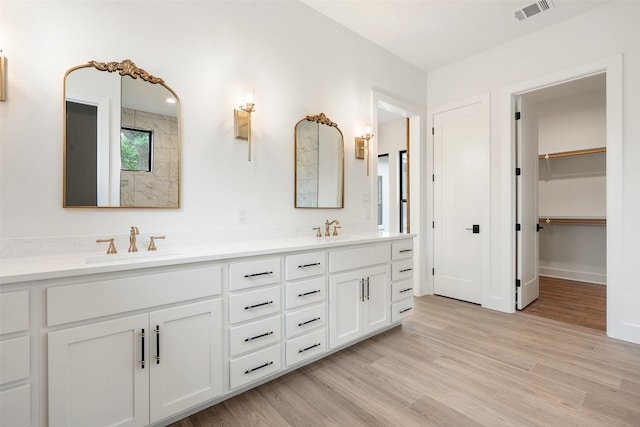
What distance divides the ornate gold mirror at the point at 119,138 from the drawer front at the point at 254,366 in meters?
1.11

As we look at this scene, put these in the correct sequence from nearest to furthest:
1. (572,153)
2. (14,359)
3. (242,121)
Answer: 1. (14,359)
2. (242,121)
3. (572,153)

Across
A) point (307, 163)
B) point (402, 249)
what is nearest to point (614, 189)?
point (402, 249)

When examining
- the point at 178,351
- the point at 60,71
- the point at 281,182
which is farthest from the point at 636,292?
the point at 60,71

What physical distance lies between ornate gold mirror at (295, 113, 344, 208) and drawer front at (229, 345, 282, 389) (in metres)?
1.28

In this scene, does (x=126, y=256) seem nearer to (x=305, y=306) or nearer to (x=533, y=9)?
(x=305, y=306)

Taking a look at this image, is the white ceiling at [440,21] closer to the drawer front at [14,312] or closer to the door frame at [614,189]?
the door frame at [614,189]

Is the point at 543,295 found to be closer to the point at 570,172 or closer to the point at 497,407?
the point at 570,172

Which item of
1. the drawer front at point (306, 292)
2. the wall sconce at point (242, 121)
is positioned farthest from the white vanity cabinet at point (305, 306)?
the wall sconce at point (242, 121)

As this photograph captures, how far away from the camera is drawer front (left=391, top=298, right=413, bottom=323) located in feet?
9.47

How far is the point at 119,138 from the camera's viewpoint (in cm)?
195

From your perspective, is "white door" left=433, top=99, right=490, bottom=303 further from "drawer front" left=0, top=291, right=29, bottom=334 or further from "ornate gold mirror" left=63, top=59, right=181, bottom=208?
"drawer front" left=0, top=291, right=29, bottom=334

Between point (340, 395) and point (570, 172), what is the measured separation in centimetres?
537

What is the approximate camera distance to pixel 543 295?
167 inches

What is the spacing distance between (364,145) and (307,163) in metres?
0.82
